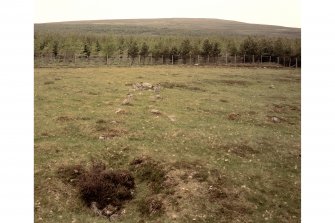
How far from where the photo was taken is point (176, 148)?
2194 centimetres

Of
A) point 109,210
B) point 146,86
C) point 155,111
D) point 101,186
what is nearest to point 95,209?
point 109,210

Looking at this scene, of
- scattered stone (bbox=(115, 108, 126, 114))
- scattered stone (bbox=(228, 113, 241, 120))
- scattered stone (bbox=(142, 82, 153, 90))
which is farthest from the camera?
scattered stone (bbox=(142, 82, 153, 90))

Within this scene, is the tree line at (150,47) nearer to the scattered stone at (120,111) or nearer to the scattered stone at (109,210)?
the scattered stone at (120,111)

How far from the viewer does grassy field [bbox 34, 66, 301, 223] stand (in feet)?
54.7

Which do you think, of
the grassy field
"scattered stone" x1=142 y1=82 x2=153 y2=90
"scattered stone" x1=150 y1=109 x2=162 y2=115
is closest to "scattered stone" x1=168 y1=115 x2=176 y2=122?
the grassy field

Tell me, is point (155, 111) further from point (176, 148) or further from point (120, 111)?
point (176, 148)

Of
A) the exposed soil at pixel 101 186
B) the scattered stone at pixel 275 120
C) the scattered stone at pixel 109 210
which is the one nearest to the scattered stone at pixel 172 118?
the scattered stone at pixel 275 120

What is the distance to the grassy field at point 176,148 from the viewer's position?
16688 mm

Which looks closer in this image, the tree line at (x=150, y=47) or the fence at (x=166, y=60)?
the fence at (x=166, y=60)

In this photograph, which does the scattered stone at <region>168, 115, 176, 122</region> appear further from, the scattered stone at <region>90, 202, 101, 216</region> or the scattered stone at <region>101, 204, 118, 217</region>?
the scattered stone at <region>90, 202, 101, 216</region>

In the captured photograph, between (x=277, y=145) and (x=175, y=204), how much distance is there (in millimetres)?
9357
